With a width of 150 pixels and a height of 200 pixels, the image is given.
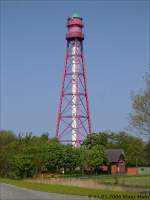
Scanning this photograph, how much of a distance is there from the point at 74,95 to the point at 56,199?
135 ft

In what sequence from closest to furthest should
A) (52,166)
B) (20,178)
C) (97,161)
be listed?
(20,178) < (52,166) < (97,161)

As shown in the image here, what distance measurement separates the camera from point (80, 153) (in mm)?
59875

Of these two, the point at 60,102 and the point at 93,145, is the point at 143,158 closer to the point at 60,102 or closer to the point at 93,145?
the point at 93,145

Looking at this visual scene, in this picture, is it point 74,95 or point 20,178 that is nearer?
point 20,178

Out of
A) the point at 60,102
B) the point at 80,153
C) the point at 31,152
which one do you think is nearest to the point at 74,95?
the point at 60,102

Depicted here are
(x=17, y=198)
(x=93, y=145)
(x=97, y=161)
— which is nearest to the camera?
(x=17, y=198)

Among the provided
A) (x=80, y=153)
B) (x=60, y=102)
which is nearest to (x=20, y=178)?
(x=80, y=153)

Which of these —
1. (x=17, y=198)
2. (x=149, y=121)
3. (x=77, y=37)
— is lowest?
(x=17, y=198)

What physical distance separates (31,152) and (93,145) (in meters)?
18.1

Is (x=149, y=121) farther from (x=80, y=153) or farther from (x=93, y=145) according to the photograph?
(x=93, y=145)

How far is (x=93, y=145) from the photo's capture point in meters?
69.2

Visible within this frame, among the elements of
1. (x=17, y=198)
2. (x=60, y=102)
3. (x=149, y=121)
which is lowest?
(x=17, y=198)

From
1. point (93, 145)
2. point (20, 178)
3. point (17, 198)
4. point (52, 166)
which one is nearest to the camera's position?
point (17, 198)

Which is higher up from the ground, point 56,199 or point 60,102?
point 60,102
